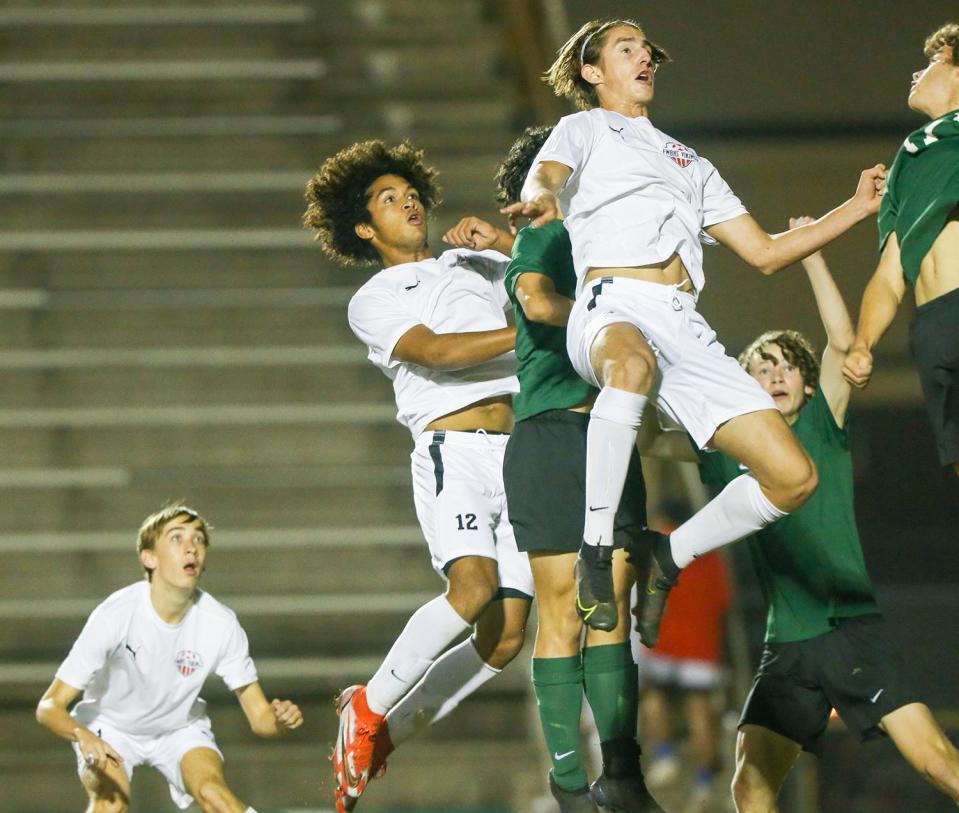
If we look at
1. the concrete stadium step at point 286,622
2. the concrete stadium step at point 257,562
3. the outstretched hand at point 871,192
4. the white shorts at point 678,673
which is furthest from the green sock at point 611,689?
the concrete stadium step at point 257,562

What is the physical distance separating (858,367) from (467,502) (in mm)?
1172

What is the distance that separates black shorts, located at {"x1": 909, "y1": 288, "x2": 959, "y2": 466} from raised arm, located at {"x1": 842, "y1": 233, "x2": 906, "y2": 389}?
0.27ft

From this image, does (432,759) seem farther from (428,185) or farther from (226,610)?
(428,185)

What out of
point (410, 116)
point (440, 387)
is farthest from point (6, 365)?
point (440, 387)

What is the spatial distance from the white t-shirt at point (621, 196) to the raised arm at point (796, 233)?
15cm

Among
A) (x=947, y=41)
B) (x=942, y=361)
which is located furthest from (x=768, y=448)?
(x=947, y=41)

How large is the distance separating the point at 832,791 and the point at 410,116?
467 cm

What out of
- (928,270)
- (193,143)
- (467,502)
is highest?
(193,143)

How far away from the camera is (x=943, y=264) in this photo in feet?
12.5

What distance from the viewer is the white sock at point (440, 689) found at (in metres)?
4.46

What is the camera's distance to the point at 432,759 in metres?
6.70

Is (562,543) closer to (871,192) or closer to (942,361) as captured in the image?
(942,361)

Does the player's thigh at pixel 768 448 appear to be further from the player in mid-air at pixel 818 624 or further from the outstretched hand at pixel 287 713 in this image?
the outstretched hand at pixel 287 713

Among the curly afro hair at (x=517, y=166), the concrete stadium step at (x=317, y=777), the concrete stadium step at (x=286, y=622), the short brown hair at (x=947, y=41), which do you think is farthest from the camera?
the concrete stadium step at (x=286, y=622)
